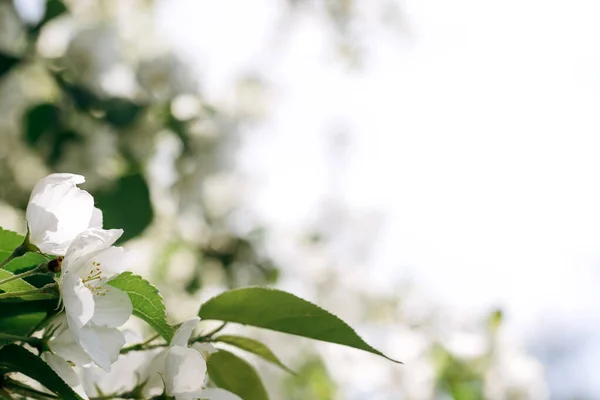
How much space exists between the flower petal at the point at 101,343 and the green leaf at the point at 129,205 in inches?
24.7

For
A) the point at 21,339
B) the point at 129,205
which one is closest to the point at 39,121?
the point at 129,205

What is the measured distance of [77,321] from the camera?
0.43m

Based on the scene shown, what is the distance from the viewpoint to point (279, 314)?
0.55 m

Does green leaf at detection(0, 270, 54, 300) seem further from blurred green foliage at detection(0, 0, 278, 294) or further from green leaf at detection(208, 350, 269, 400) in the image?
blurred green foliage at detection(0, 0, 278, 294)

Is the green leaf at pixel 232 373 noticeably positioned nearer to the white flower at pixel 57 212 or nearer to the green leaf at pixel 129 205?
the white flower at pixel 57 212

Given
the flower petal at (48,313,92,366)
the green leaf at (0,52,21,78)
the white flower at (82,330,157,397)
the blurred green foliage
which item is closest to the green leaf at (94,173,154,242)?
the blurred green foliage

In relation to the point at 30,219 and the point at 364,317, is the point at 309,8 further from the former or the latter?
the point at 30,219

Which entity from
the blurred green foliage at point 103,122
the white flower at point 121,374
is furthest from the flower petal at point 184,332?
the blurred green foliage at point 103,122

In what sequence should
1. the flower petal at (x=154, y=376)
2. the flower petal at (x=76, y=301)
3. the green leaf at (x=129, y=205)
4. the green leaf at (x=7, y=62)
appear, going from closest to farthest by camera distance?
1. the flower petal at (x=76, y=301)
2. the flower petal at (x=154, y=376)
3. the green leaf at (x=129, y=205)
4. the green leaf at (x=7, y=62)

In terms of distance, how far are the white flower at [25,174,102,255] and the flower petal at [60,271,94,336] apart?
0.04 m

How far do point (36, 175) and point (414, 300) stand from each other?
1.17 metres

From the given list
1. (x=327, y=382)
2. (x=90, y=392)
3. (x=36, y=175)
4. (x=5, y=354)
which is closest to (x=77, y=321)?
(x=5, y=354)

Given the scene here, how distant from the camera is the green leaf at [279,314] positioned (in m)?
0.52

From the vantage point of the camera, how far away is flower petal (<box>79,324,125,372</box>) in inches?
17.4
